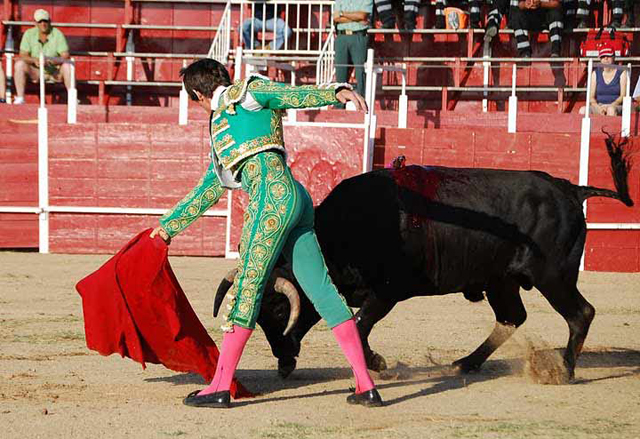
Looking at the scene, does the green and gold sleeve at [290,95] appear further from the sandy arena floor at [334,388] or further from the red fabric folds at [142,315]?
the sandy arena floor at [334,388]

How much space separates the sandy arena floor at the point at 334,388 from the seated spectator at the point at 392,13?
5.56 metres

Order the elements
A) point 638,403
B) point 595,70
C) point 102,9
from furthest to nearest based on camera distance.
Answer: point 102,9 < point 595,70 < point 638,403

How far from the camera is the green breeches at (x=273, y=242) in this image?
3.85 meters

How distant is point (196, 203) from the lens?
4.20 meters

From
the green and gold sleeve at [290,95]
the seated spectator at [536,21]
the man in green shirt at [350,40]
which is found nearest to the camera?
the green and gold sleeve at [290,95]

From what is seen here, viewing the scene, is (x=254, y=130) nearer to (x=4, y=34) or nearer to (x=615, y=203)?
(x=615, y=203)

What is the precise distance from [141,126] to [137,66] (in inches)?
122

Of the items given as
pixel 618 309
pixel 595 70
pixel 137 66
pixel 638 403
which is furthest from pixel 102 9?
pixel 638 403

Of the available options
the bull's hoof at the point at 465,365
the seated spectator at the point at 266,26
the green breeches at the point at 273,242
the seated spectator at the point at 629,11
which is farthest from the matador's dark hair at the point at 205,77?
the seated spectator at the point at 629,11

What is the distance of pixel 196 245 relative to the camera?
994 cm

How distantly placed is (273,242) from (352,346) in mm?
456

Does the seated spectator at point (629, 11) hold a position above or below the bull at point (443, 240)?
above

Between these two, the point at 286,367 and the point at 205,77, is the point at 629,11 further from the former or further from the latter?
the point at 205,77

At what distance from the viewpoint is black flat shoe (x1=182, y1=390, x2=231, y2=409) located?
3.96 meters
